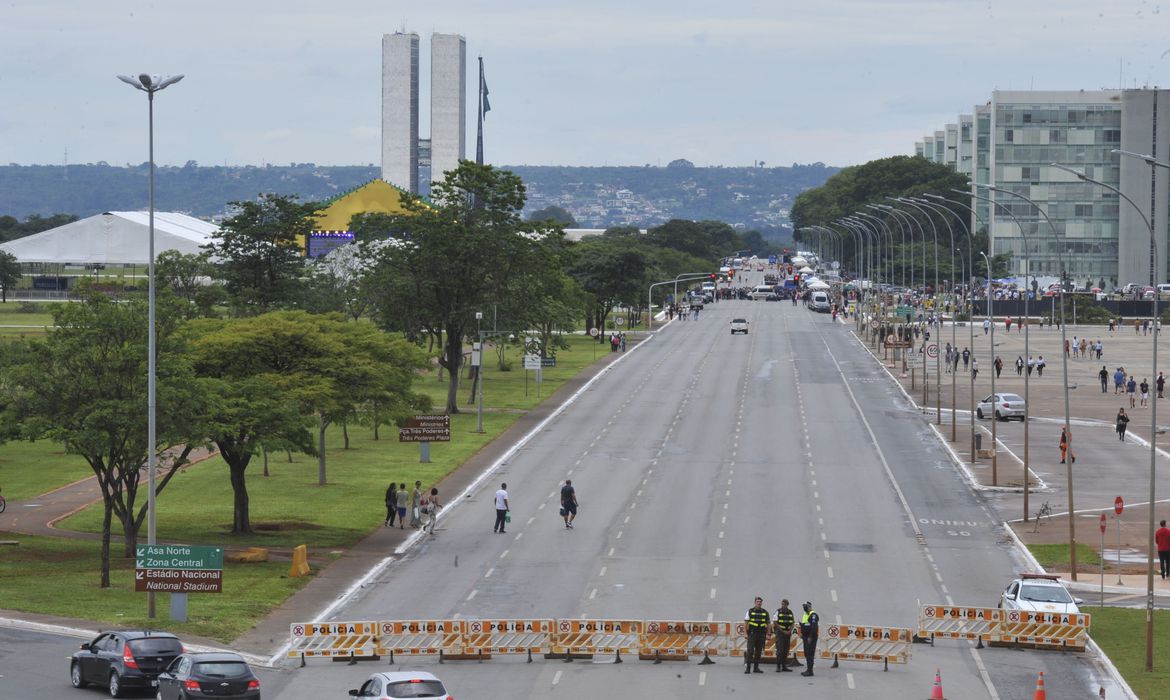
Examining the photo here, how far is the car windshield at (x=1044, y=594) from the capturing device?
3838 centimetres

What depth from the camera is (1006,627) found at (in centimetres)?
3712

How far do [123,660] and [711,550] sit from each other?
22.3 metres

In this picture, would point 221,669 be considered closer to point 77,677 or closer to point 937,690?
point 77,677

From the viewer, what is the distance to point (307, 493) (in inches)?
2442

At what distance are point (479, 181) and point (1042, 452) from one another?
35.6 meters

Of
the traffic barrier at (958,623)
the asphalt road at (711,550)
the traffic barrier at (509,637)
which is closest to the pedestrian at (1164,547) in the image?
the asphalt road at (711,550)

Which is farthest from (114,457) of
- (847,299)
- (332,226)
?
(847,299)

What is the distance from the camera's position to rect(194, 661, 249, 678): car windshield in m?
29.2

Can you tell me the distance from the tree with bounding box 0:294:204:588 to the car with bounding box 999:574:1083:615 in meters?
22.5

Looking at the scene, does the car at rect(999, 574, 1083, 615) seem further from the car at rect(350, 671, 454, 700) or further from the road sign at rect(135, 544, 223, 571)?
the road sign at rect(135, 544, 223, 571)

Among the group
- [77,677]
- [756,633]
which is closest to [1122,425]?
[756,633]

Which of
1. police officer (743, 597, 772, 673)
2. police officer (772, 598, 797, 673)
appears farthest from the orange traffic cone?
police officer (743, 597, 772, 673)

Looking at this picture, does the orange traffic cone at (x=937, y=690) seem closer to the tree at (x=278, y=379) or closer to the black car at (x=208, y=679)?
the black car at (x=208, y=679)

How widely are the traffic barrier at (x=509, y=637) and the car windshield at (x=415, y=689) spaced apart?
23.6 feet
